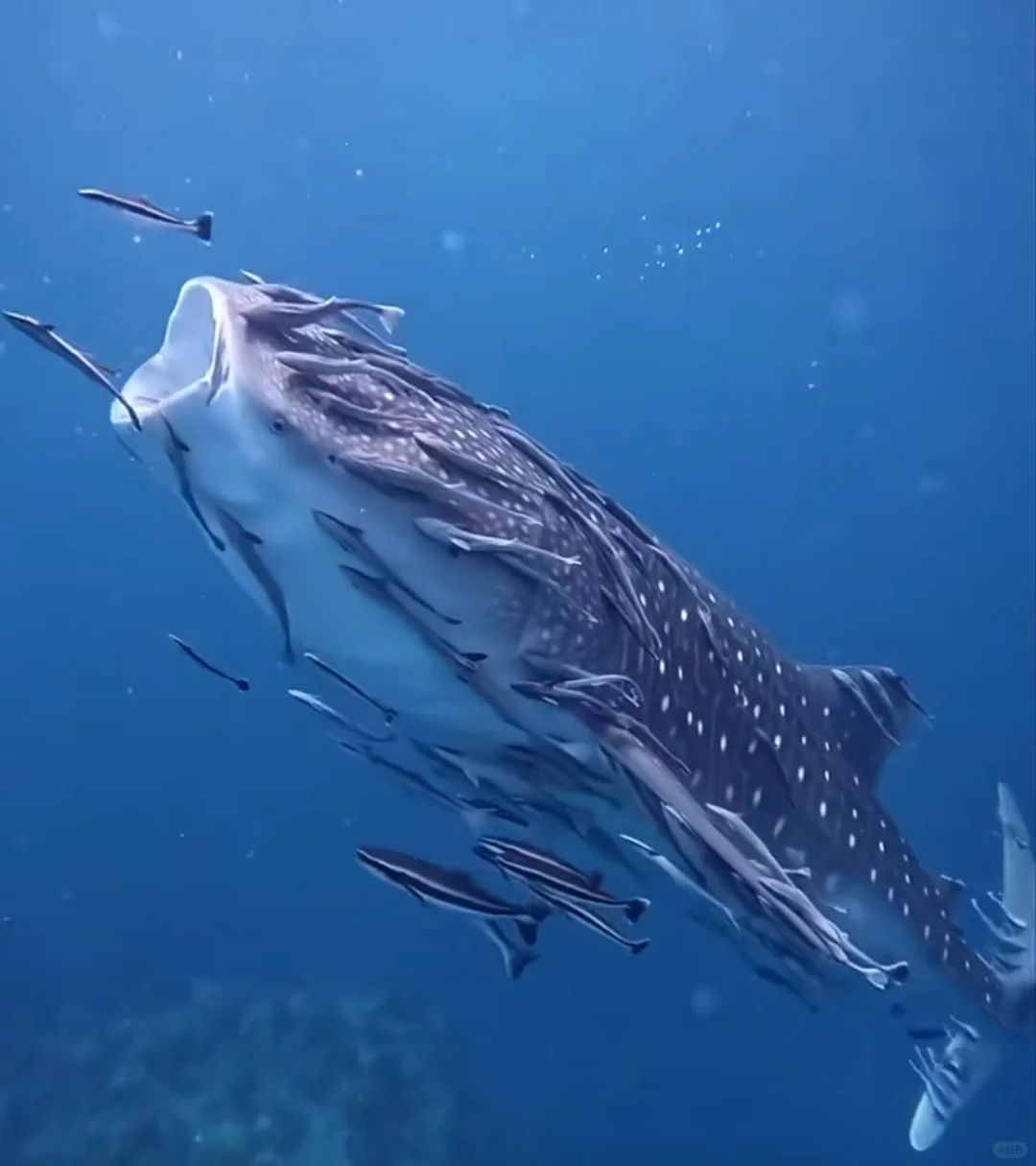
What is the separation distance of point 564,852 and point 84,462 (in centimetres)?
1190

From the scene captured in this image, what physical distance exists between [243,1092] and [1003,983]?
6.11 meters

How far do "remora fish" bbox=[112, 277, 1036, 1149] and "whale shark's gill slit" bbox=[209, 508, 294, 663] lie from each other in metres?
0.02

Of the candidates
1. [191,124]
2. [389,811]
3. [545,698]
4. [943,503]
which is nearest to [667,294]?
[943,503]

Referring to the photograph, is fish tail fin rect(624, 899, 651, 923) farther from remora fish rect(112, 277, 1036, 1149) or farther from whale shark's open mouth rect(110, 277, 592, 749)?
whale shark's open mouth rect(110, 277, 592, 749)

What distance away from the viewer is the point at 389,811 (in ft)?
46.3

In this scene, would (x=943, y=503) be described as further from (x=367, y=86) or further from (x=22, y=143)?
(x=22, y=143)

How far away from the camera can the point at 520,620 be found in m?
3.31

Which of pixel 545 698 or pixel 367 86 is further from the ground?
pixel 367 86

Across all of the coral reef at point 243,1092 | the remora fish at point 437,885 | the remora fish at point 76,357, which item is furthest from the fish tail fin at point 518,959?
the coral reef at point 243,1092

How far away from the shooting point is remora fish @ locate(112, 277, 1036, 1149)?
275 cm

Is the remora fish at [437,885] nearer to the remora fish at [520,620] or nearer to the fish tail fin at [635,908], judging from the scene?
the fish tail fin at [635,908]

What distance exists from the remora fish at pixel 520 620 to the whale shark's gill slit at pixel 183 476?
0.11ft

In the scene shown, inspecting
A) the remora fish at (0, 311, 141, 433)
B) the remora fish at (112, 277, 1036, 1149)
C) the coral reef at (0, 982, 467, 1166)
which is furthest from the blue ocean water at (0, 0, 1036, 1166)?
the remora fish at (0, 311, 141, 433)

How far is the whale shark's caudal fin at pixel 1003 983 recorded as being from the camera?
5.59 metres
